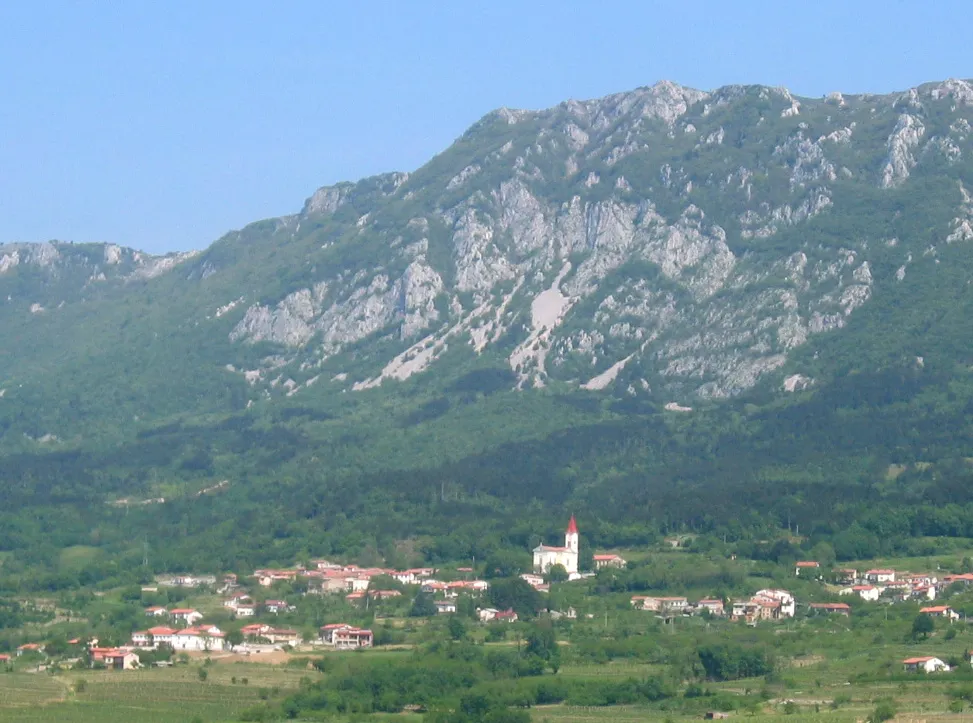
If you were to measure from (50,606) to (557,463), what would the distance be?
6395 centimetres

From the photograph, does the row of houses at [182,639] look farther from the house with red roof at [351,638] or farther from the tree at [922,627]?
the tree at [922,627]

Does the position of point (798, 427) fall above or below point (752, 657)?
above

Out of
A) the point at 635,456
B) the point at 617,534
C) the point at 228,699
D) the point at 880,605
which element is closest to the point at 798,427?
the point at 635,456

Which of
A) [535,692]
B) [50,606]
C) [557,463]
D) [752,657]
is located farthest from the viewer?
[557,463]

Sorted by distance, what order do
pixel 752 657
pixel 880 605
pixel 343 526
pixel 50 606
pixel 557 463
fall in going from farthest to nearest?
pixel 557 463 → pixel 343 526 → pixel 50 606 → pixel 880 605 → pixel 752 657

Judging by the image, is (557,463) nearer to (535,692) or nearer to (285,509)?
(285,509)

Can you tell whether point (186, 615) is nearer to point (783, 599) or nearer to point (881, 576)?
point (783, 599)

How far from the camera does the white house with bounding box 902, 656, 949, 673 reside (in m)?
100

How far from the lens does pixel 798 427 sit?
631 feet

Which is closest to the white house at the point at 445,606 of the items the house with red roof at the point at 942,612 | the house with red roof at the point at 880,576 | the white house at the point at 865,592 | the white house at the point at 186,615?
the white house at the point at 186,615

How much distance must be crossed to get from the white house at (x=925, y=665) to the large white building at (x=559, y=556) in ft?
159

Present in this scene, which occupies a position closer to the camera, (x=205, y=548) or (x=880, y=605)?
(x=880, y=605)

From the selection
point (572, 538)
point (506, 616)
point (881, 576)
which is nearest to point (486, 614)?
point (506, 616)

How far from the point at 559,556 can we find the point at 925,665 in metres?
52.2
